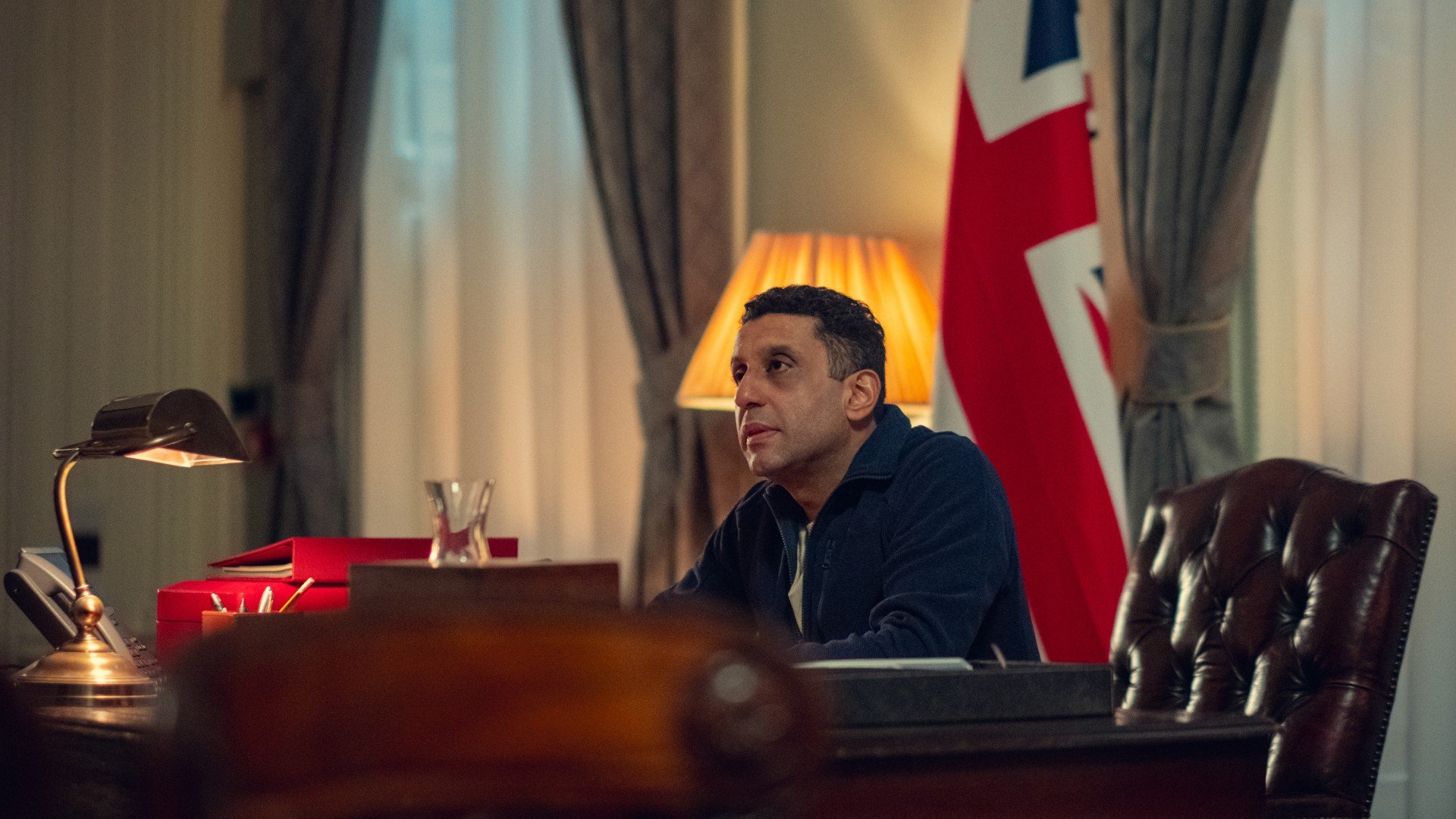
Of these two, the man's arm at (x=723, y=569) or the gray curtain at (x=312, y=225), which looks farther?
the gray curtain at (x=312, y=225)

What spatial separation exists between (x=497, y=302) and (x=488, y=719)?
3.37m

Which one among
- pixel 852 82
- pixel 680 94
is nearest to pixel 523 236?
pixel 680 94

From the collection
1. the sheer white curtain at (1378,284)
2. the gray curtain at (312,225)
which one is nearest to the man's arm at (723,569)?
the sheer white curtain at (1378,284)

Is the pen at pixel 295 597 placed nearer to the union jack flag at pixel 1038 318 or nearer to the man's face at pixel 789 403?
the man's face at pixel 789 403

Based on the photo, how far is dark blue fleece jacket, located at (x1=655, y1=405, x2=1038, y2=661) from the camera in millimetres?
1715

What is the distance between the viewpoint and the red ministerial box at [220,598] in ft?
5.89

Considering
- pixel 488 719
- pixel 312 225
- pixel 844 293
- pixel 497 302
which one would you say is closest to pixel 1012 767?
pixel 488 719

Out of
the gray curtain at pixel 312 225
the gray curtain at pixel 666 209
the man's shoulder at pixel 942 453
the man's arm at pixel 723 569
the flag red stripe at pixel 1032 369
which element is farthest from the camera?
the gray curtain at pixel 312 225

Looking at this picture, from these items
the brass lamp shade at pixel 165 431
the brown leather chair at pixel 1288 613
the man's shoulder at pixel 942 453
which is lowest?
the brown leather chair at pixel 1288 613

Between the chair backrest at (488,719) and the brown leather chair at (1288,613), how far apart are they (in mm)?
1248

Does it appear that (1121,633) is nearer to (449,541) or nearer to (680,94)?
(449,541)

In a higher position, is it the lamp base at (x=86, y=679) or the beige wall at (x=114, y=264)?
the beige wall at (x=114, y=264)

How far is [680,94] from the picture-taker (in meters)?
3.87

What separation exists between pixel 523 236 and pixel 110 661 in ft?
7.96
